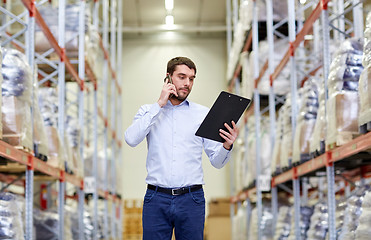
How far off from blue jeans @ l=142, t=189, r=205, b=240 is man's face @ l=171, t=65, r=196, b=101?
0.63m

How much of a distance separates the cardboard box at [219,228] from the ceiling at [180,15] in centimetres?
718

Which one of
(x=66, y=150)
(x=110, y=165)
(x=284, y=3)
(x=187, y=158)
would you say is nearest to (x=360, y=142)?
(x=187, y=158)

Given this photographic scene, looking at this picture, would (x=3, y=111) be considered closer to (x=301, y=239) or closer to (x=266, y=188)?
(x=301, y=239)

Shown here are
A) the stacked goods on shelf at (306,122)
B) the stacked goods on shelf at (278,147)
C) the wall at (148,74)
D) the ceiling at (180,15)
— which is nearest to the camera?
the stacked goods on shelf at (306,122)

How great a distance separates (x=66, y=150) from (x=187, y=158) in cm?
548

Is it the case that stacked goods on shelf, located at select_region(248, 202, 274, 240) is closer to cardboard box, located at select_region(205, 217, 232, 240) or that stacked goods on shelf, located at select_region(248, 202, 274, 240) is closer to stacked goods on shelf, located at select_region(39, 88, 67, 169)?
stacked goods on shelf, located at select_region(39, 88, 67, 169)

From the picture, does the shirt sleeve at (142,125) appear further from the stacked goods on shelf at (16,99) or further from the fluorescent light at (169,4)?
the fluorescent light at (169,4)

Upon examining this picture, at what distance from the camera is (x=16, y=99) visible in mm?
6332

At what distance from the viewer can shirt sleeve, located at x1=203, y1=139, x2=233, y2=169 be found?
13.6 feet

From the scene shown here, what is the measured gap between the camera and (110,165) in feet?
51.4

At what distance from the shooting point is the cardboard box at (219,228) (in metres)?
17.6

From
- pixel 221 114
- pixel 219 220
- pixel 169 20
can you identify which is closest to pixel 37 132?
pixel 221 114

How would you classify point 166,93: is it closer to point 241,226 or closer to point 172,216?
point 172,216

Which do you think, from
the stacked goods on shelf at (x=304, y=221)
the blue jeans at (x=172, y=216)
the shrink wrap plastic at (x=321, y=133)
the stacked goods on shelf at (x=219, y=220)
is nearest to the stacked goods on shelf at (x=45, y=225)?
the stacked goods on shelf at (x=304, y=221)
